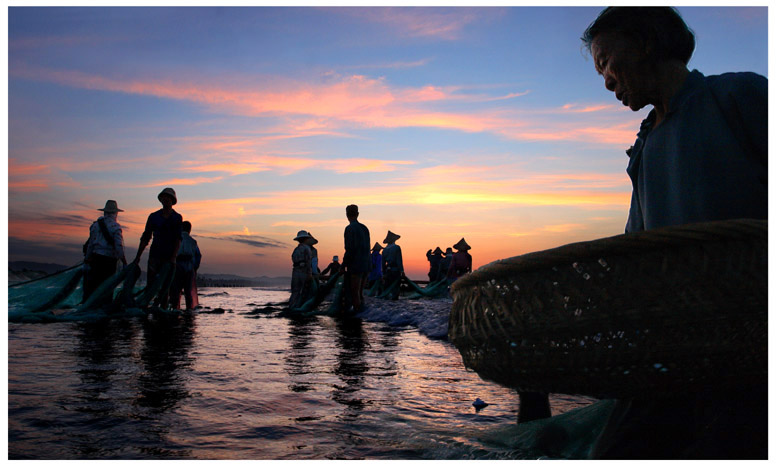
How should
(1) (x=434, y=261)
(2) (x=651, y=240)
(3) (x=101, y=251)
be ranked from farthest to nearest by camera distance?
1. (1) (x=434, y=261)
2. (3) (x=101, y=251)
3. (2) (x=651, y=240)

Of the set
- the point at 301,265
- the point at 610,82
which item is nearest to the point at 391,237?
the point at 301,265

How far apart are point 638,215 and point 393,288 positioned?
1393 cm

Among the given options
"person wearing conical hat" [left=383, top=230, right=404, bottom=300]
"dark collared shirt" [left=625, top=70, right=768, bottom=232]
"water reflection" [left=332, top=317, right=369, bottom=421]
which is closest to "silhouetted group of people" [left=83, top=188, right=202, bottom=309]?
"water reflection" [left=332, top=317, right=369, bottom=421]

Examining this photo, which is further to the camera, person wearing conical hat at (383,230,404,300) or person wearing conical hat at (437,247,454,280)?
person wearing conical hat at (437,247,454,280)

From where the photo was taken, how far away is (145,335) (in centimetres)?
640

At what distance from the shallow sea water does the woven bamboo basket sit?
104 centimetres

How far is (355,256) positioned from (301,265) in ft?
7.13

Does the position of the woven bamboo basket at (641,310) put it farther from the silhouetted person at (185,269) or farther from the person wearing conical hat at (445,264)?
the person wearing conical hat at (445,264)

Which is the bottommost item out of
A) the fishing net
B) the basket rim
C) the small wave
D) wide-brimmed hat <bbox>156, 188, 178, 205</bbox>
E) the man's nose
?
the small wave

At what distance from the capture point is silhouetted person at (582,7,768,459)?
139 cm

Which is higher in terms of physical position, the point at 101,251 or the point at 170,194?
the point at 170,194

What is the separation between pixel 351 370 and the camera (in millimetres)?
4301

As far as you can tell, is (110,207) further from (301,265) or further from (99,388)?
(99,388)

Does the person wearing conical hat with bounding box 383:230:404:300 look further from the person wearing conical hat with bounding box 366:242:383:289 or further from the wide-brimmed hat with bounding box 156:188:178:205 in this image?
the wide-brimmed hat with bounding box 156:188:178:205
